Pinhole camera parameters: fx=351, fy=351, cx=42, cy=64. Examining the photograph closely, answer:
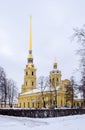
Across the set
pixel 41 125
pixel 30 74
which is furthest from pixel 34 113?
pixel 30 74

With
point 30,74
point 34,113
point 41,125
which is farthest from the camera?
point 30,74

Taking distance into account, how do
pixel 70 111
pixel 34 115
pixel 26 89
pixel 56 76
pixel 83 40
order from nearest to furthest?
pixel 83 40 → pixel 34 115 → pixel 70 111 → pixel 56 76 → pixel 26 89

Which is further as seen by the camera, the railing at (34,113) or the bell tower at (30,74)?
the bell tower at (30,74)

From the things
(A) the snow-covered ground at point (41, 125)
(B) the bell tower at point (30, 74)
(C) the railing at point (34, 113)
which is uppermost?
(B) the bell tower at point (30, 74)

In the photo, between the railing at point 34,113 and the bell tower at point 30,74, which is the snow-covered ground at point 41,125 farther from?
the bell tower at point 30,74

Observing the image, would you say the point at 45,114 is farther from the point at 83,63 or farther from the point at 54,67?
the point at 54,67

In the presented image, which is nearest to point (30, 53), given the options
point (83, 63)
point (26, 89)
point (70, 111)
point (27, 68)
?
point (27, 68)

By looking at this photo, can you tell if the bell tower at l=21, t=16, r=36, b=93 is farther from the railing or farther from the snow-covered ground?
the snow-covered ground

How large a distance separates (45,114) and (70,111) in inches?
393

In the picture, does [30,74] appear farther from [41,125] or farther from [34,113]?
[41,125]

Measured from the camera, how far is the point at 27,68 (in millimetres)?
149750

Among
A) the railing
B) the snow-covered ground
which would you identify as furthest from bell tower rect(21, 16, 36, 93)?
the snow-covered ground

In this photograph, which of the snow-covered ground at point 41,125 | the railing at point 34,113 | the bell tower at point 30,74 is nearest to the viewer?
the snow-covered ground at point 41,125

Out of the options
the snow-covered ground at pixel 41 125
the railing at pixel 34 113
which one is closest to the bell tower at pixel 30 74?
the railing at pixel 34 113
